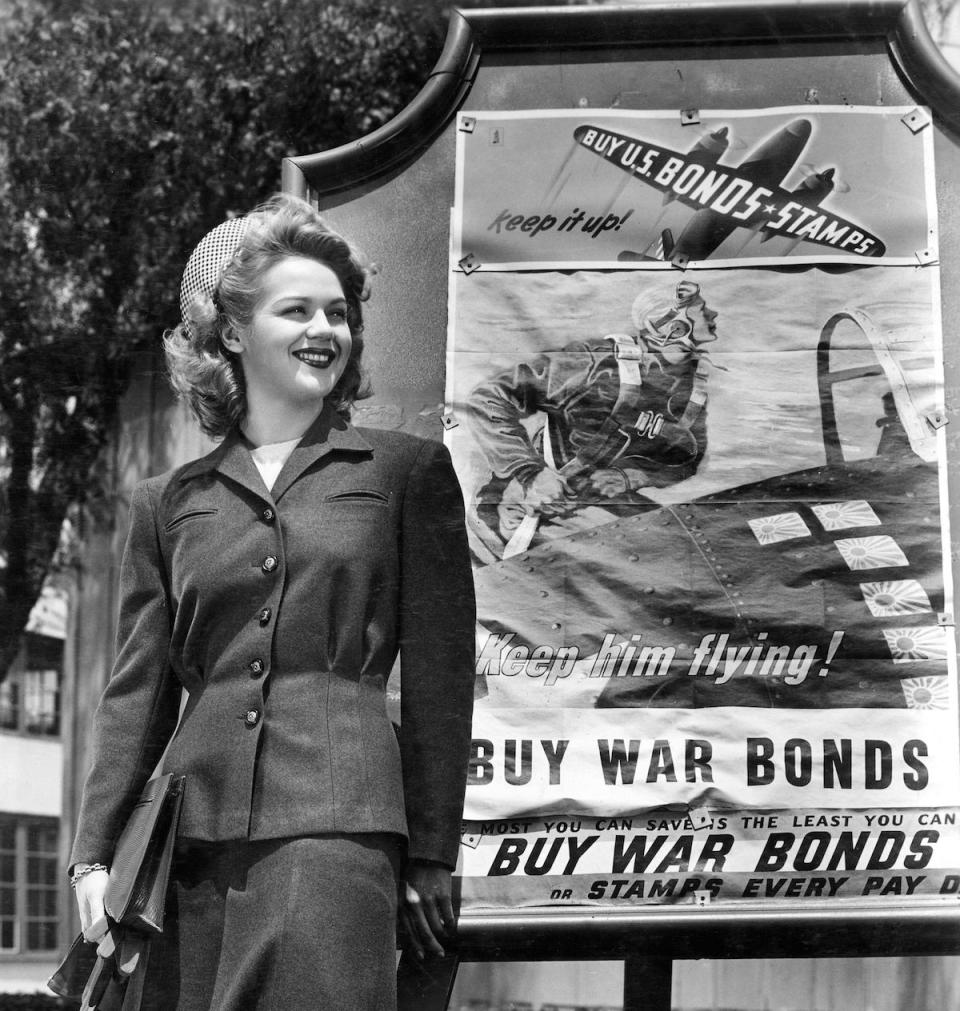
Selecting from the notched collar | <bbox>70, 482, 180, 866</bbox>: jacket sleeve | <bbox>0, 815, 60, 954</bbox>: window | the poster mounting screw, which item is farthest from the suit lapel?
the poster mounting screw

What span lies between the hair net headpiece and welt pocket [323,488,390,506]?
43 cm

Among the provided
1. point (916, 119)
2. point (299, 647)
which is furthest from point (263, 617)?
point (916, 119)

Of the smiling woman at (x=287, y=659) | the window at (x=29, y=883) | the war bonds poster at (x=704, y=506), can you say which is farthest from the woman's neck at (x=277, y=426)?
the window at (x=29, y=883)

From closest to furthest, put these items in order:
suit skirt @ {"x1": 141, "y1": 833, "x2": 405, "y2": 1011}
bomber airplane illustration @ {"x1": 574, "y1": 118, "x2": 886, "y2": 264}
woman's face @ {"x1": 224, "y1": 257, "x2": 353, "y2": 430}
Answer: suit skirt @ {"x1": 141, "y1": 833, "x2": 405, "y2": 1011}, woman's face @ {"x1": 224, "y1": 257, "x2": 353, "y2": 430}, bomber airplane illustration @ {"x1": 574, "y1": 118, "x2": 886, "y2": 264}

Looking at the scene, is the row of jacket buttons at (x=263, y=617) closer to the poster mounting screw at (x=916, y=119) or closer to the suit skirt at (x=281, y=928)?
the suit skirt at (x=281, y=928)

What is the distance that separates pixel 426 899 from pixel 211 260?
1.13 m

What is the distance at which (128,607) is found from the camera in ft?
8.11

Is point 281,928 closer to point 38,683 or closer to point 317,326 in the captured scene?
point 317,326

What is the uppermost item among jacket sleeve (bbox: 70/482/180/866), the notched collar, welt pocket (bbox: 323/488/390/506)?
the notched collar

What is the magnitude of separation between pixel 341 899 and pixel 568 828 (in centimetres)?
61

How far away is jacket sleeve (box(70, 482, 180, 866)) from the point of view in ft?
7.75

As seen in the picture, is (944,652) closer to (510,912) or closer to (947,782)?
(947,782)

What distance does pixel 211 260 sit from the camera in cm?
257

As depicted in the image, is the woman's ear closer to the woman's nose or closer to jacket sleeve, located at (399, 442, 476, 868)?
the woman's nose
